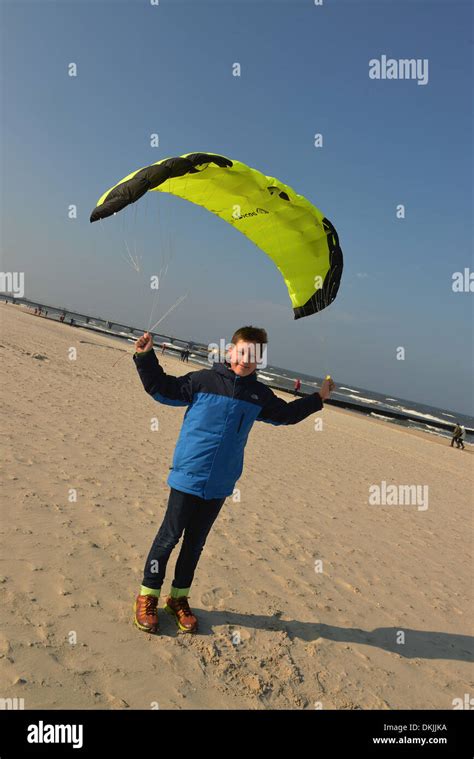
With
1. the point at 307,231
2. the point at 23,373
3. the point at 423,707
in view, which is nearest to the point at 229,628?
the point at 423,707

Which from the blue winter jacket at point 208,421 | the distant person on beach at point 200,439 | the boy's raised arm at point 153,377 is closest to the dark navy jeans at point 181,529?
the distant person on beach at point 200,439

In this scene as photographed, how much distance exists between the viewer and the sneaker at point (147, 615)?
373cm

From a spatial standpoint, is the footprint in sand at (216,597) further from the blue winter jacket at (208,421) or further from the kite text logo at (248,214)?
the kite text logo at (248,214)

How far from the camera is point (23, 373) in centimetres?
1435

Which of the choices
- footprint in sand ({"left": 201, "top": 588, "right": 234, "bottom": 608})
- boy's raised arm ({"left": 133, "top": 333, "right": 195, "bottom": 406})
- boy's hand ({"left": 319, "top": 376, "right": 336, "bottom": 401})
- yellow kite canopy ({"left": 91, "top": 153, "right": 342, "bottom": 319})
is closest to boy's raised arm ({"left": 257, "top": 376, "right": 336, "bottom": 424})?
boy's hand ({"left": 319, "top": 376, "right": 336, "bottom": 401})

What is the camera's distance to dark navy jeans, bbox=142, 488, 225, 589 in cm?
369

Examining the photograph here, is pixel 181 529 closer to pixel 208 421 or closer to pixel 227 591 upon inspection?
pixel 208 421

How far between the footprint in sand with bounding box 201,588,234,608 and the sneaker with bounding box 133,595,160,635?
0.77 meters

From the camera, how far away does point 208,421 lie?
3646 mm
